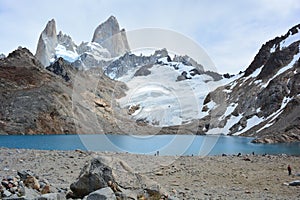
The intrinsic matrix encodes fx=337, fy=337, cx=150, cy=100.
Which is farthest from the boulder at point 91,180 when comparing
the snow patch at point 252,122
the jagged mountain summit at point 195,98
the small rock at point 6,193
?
the snow patch at point 252,122

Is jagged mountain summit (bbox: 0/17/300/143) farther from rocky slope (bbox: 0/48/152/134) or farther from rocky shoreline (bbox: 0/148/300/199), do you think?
rocky shoreline (bbox: 0/148/300/199)

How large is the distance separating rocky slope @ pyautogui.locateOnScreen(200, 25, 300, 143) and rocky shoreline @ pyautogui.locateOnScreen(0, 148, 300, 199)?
61078 millimetres

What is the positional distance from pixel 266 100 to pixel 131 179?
120 meters

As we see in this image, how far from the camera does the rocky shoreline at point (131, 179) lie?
11.7 meters

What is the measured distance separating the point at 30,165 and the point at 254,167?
16.8m

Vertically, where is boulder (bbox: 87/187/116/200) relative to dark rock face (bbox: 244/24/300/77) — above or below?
below

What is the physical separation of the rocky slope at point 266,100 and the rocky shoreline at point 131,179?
2405 inches

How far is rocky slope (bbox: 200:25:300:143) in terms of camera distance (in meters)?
99.6

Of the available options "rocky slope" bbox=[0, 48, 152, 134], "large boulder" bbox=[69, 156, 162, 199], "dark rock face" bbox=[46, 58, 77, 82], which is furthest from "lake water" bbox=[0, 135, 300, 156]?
"dark rock face" bbox=[46, 58, 77, 82]

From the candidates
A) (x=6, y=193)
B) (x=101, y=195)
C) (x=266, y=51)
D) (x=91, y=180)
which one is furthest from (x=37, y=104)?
(x=266, y=51)

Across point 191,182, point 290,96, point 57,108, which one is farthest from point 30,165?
point 290,96

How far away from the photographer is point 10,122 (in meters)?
103

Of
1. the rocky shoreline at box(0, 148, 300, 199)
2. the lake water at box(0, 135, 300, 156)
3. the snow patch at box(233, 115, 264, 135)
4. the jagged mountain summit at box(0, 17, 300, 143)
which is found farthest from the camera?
the snow patch at box(233, 115, 264, 135)

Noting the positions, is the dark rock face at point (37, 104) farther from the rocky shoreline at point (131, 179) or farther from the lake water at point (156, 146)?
the rocky shoreline at point (131, 179)
